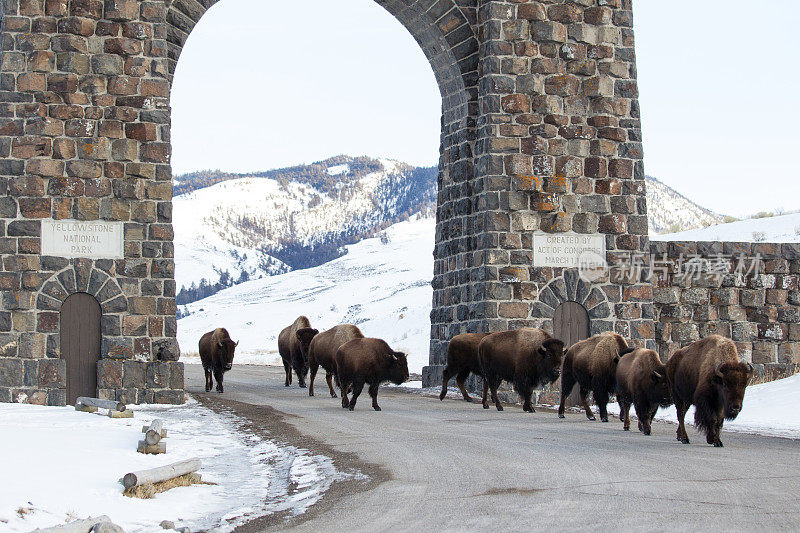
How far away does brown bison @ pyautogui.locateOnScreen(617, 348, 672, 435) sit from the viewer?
44.6 feet

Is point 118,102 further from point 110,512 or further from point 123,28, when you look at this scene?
point 110,512

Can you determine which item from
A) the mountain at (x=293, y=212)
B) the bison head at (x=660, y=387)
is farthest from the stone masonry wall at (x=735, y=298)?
the mountain at (x=293, y=212)

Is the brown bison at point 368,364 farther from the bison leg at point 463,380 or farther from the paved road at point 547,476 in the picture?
the bison leg at point 463,380

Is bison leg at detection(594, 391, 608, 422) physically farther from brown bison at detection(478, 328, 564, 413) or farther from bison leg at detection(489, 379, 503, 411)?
bison leg at detection(489, 379, 503, 411)

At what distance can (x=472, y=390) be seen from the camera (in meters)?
21.5

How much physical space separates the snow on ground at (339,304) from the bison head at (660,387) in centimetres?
2063

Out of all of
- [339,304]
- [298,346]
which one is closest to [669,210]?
[339,304]

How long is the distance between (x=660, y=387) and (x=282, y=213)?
12499 cm

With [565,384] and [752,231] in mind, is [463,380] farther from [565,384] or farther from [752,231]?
[752,231]

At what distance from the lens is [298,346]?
848 inches

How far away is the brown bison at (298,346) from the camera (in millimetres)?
20938

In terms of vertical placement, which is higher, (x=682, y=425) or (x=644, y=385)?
(x=644, y=385)

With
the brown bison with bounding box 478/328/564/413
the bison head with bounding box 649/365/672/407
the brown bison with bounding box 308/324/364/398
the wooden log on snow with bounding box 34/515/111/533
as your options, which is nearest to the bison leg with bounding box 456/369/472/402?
the brown bison with bounding box 478/328/564/413

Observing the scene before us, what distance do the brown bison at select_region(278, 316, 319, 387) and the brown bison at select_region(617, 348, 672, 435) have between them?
788cm
